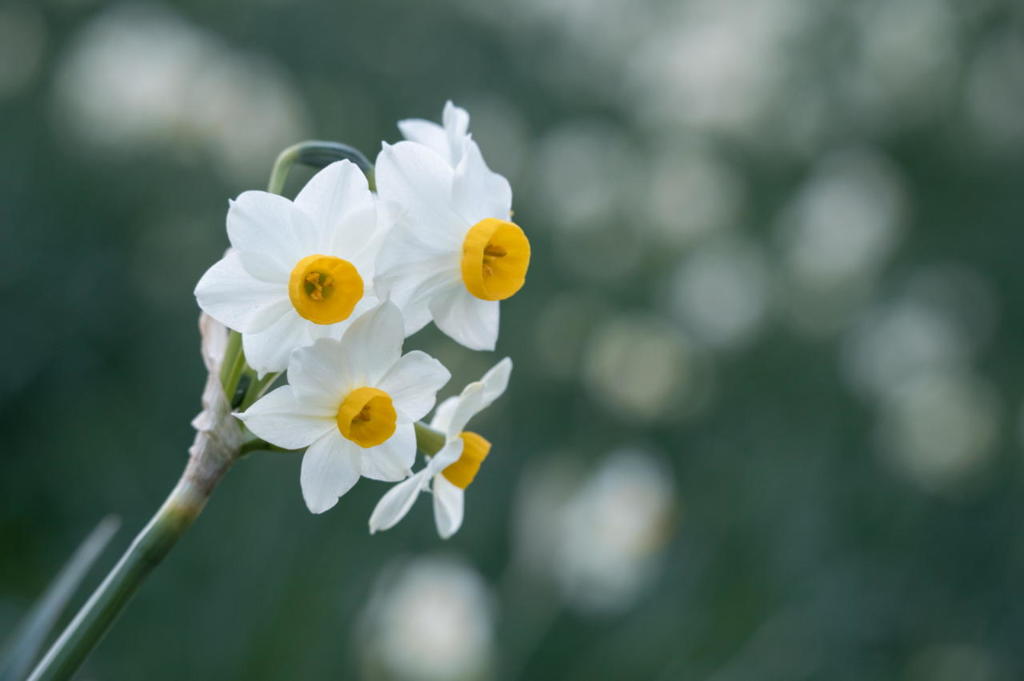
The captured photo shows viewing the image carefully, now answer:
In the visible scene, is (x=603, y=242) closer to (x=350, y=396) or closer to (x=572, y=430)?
(x=572, y=430)

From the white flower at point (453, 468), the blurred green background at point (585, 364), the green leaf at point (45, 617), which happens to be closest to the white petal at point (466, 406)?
the white flower at point (453, 468)

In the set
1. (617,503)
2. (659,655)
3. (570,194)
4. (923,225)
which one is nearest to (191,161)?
(570,194)

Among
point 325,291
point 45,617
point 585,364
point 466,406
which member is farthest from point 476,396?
point 585,364

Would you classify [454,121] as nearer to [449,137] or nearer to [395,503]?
[449,137]

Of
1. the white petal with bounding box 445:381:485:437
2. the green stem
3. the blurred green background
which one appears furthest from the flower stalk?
the blurred green background

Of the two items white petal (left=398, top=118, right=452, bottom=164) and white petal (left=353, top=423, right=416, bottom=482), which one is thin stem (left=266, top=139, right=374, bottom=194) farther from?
white petal (left=353, top=423, right=416, bottom=482)

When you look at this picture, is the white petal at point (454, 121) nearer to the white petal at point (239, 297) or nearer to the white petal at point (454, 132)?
the white petal at point (454, 132)
